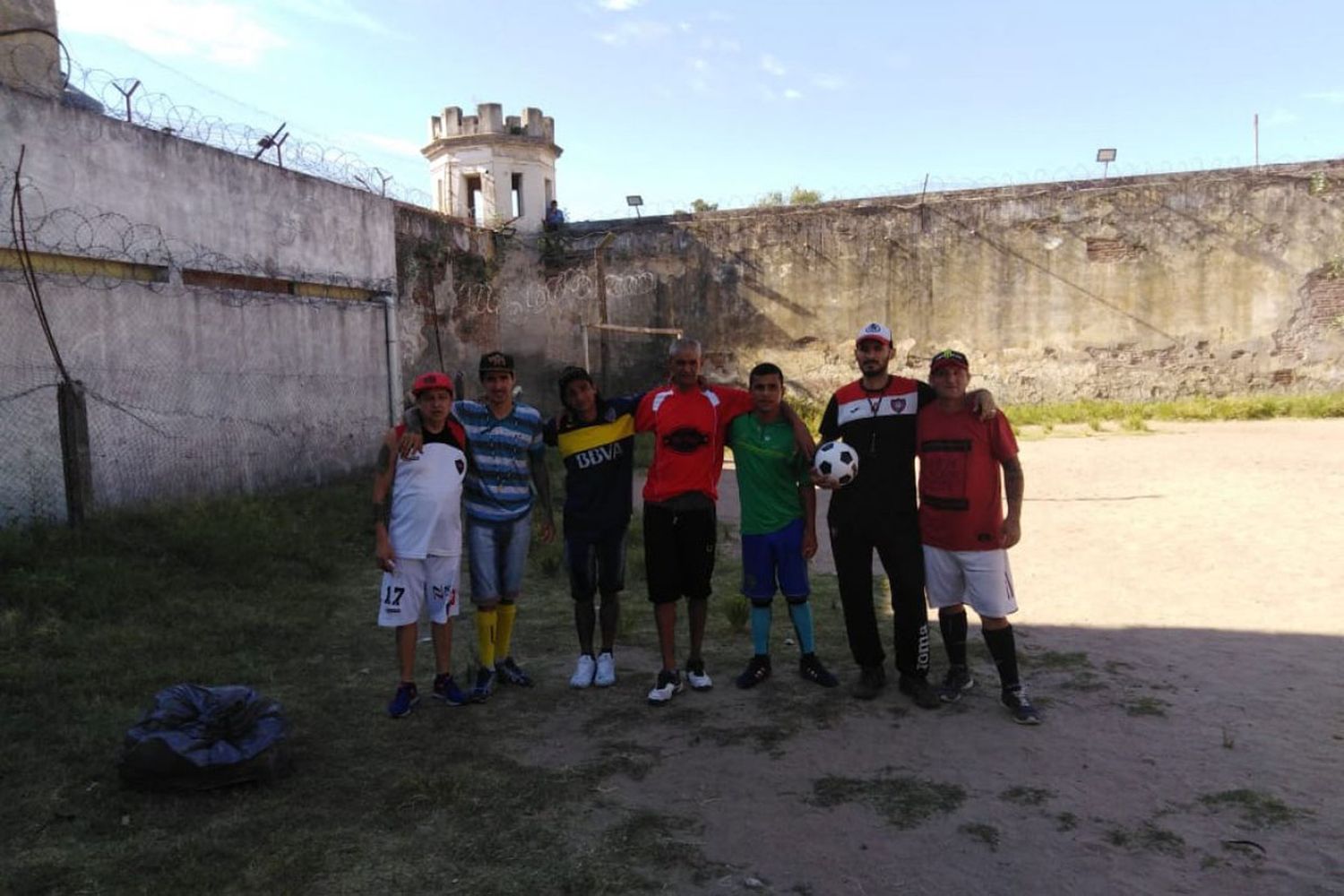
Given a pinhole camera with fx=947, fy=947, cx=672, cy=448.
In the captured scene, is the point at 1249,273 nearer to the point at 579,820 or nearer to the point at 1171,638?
the point at 1171,638

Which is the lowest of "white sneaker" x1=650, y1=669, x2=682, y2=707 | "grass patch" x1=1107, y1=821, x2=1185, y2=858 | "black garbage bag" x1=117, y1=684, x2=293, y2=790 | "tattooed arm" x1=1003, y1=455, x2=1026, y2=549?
"grass patch" x1=1107, y1=821, x2=1185, y2=858

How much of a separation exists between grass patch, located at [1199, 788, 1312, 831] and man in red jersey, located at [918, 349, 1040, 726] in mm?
911

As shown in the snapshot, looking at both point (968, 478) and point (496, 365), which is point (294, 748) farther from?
point (968, 478)

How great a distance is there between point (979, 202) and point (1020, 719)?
16.2m

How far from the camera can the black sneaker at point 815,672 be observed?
15.6 feet

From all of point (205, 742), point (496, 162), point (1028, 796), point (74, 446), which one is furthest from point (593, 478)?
point (496, 162)

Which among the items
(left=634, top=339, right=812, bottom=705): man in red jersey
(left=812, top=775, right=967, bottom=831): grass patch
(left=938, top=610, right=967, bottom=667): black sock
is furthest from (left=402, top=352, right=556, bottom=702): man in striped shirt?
(left=938, top=610, right=967, bottom=667): black sock

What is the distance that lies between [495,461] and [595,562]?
72 centimetres

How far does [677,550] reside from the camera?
465cm

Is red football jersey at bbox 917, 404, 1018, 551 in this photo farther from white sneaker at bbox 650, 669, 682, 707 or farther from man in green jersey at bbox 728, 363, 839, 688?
white sneaker at bbox 650, 669, 682, 707

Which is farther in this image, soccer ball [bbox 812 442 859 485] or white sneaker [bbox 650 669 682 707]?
Result: white sneaker [bbox 650 669 682 707]

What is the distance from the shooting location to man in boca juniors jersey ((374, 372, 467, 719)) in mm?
4367

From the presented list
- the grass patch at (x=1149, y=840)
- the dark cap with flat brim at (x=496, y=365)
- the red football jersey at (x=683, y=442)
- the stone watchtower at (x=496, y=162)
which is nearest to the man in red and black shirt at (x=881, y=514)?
the red football jersey at (x=683, y=442)

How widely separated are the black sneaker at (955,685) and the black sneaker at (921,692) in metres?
0.04
